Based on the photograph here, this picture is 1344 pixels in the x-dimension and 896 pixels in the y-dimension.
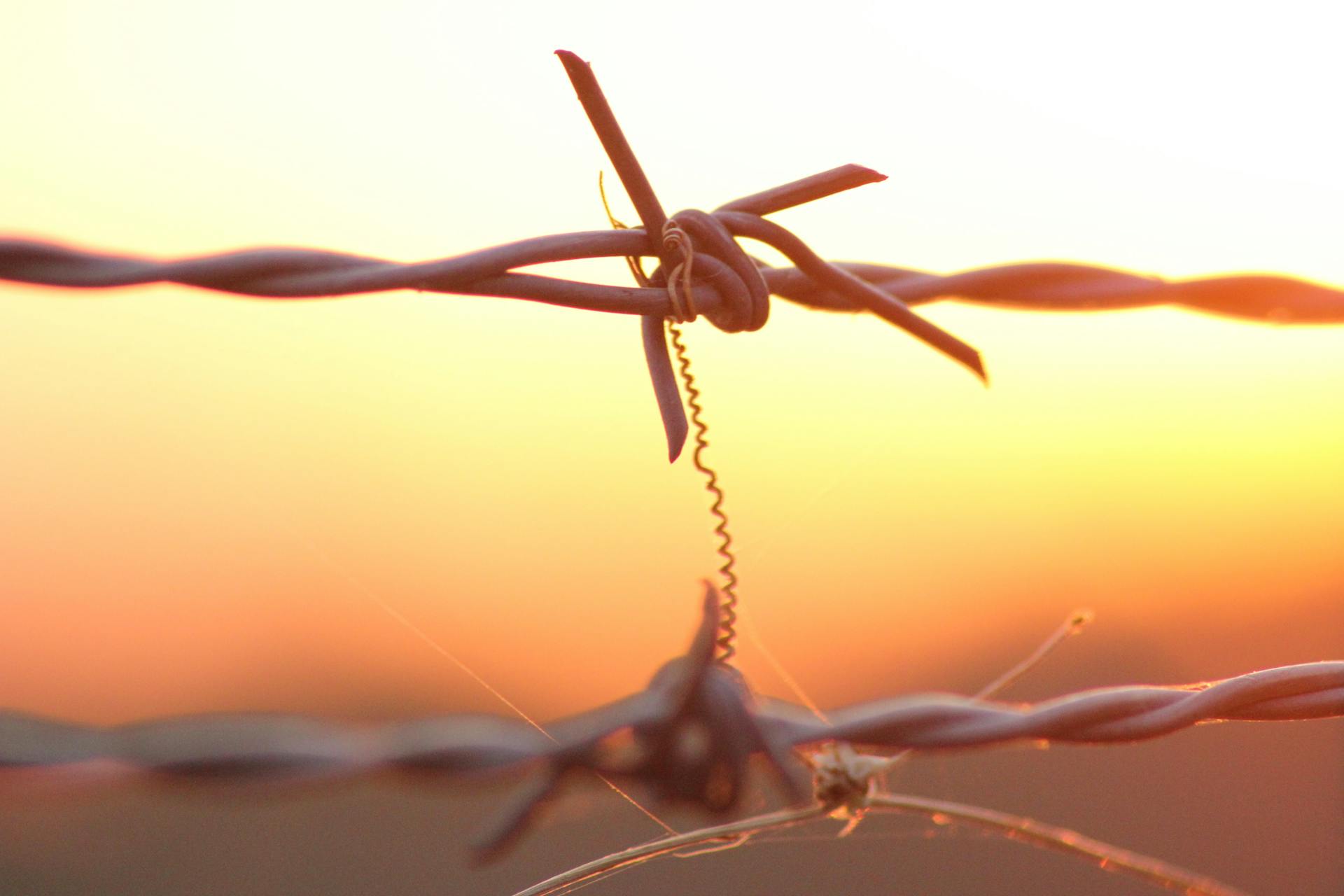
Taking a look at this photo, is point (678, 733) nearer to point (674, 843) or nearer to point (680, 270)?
point (674, 843)

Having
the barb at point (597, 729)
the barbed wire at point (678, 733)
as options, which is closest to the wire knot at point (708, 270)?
the barbed wire at point (678, 733)

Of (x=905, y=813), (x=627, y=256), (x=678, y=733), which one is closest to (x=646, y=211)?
(x=627, y=256)

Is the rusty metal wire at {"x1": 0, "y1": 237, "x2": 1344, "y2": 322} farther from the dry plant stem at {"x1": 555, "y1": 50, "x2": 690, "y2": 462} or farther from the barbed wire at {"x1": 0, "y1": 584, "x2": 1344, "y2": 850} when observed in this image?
the barbed wire at {"x1": 0, "y1": 584, "x2": 1344, "y2": 850}

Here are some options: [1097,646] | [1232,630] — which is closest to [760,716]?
[1232,630]

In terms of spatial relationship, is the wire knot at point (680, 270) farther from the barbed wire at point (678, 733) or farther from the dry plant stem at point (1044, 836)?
the dry plant stem at point (1044, 836)

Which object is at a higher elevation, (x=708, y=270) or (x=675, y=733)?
(x=708, y=270)

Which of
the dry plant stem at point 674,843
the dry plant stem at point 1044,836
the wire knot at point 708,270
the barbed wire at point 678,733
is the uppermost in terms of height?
the wire knot at point 708,270
